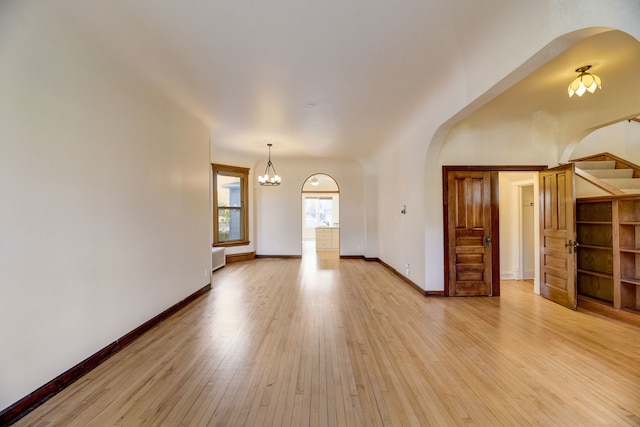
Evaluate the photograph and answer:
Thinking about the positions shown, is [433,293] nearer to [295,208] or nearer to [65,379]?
[65,379]

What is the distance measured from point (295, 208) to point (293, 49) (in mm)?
6155

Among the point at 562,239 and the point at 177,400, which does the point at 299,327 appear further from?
the point at 562,239

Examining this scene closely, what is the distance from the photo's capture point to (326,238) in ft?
37.2

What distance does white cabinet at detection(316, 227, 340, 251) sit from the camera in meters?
11.3

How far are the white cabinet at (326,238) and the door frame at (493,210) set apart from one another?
683cm

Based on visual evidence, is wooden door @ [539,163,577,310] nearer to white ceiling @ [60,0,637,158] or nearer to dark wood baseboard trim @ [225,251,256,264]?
white ceiling @ [60,0,637,158]

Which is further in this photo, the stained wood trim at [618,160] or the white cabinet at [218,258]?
the white cabinet at [218,258]

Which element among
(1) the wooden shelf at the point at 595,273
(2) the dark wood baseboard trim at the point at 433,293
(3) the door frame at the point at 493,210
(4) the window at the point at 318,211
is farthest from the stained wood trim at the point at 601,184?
(4) the window at the point at 318,211

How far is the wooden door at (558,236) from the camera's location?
4.02m

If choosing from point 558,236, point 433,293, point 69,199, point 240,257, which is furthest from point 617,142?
point 240,257

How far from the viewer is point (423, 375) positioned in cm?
235

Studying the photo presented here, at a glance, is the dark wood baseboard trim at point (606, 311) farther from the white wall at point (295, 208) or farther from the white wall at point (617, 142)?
the white wall at point (295, 208)

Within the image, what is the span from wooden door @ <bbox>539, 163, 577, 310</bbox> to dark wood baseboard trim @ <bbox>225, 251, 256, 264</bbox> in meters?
6.92

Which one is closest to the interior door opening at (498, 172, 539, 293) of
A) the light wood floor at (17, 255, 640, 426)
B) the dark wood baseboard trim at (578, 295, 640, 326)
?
the dark wood baseboard trim at (578, 295, 640, 326)
